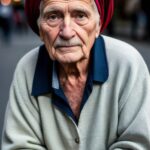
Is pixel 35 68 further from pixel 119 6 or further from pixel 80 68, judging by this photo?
pixel 119 6

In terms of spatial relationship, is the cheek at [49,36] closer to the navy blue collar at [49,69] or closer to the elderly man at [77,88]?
the elderly man at [77,88]

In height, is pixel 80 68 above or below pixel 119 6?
above

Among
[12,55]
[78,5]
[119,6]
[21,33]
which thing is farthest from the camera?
[119,6]

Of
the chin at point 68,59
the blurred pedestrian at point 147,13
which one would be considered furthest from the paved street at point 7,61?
the chin at point 68,59

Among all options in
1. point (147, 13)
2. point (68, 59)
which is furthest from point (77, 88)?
point (147, 13)

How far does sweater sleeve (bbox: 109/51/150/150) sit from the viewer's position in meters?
2.98

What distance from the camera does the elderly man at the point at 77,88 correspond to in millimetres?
2945

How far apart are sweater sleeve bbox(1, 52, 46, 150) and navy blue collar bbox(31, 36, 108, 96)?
0.06 m

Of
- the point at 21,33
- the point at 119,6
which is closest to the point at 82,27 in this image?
the point at 21,33

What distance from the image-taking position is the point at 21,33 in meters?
26.3

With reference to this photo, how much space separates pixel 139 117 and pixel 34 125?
529mm

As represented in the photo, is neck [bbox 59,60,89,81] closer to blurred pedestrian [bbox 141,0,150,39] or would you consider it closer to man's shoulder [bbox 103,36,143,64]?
man's shoulder [bbox 103,36,143,64]

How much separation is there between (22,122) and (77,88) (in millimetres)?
318

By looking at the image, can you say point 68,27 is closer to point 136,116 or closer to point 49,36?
point 49,36
